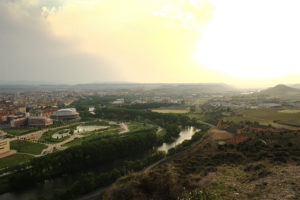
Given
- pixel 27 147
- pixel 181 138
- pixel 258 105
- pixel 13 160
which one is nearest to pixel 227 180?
pixel 181 138

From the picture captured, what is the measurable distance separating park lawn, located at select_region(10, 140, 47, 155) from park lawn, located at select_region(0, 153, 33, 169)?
3.46ft

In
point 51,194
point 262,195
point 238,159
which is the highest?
point 262,195

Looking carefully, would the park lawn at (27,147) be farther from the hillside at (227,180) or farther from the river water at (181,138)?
the hillside at (227,180)

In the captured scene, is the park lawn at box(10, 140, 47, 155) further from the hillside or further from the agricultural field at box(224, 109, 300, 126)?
the agricultural field at box(224, 109, 300, 126)

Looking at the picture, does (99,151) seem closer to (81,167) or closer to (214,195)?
(81,167)

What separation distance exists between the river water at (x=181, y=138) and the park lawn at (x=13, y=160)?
11.7 m

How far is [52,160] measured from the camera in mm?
14359

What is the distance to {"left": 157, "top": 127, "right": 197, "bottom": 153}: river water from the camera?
2012cm

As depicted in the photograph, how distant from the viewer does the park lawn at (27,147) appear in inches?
721

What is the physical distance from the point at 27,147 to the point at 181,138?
16140 millimetres

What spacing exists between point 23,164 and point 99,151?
5368 mm

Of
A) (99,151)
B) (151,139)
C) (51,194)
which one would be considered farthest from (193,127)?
(51,194)

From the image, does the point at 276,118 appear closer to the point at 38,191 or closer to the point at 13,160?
the point at 38,191

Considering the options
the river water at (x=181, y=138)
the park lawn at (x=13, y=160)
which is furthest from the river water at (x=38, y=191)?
the river water at (x=181, y=138)
